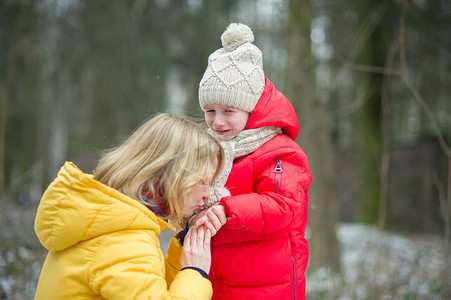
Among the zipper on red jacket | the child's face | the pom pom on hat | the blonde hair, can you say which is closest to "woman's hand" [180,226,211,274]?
the blonde hair

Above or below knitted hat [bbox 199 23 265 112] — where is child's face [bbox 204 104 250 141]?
below

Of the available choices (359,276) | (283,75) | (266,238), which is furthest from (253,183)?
(283,75)

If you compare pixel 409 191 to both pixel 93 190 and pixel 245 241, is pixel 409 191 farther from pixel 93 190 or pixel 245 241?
pixel 93 190

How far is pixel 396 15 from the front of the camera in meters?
5.29

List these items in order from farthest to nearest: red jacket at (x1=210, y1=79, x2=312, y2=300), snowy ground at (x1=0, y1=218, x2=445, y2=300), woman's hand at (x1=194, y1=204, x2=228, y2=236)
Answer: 1. snowy ground at (x1=0, y1=218, x2=445, y2=300)
2. red jacket at (x1=210, y1=79, x2=312, y2=300)
3. woman's hand at (x1=194, y1=204, x2=228, y2=236)

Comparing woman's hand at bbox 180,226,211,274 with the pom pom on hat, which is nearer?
woman's hand at bbox 180,226,211,274

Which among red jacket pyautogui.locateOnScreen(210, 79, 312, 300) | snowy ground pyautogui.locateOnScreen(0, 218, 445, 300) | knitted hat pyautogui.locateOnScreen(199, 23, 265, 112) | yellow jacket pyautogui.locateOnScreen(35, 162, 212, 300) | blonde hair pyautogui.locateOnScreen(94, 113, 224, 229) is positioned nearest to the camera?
yellow jacket pyautogui.locateOnScreen(35, 162, 212, 300)

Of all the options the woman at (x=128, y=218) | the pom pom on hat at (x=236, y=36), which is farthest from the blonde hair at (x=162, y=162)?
the pom pom on hat at (x=236, y=36)

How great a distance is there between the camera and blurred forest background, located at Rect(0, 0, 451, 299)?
15.2 ft

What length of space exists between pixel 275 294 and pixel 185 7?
6.17m

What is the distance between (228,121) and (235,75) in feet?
0.76

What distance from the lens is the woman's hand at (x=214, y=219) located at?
1.82 m

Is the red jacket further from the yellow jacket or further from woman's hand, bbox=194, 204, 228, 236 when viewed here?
the yellow jacket

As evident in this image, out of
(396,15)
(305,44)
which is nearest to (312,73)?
(305,44)
